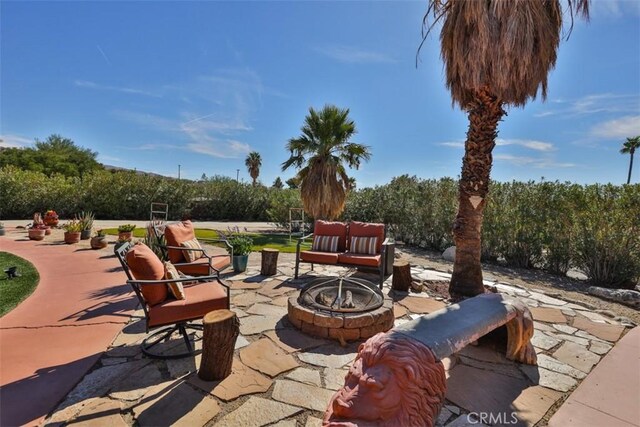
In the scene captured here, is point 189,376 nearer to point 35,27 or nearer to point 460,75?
point 460,75

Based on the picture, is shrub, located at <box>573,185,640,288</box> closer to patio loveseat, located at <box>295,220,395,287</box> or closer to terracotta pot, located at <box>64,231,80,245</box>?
patio loveseat, located at <box>295,220,395,287</box>

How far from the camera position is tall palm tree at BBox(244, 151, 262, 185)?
107 feet

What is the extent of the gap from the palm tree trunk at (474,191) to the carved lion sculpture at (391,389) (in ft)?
11.9

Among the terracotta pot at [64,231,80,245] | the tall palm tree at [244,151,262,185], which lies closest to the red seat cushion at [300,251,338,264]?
the terracotta pot at [64,231,80,245]

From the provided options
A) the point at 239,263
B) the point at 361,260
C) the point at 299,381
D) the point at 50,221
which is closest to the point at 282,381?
the point at 299,381

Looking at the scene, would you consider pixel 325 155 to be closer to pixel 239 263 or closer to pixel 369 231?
pixel 369 231

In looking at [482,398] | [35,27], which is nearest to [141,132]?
[35,27]

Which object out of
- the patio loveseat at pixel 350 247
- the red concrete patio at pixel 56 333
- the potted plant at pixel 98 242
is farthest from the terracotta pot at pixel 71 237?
the patio loveseat at pixel 350 247

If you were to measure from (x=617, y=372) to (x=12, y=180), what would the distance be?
21130 millimetres

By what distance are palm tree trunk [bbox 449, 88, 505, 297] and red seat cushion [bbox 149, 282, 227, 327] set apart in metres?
3.91

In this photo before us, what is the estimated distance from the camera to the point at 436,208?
32.5 feet

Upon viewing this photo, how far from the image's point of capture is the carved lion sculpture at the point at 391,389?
4.85 ft

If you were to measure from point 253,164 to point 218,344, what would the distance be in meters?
31.7

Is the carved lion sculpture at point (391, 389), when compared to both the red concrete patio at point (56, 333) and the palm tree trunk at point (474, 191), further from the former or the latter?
the palm tree trunk at point (474, 191)
